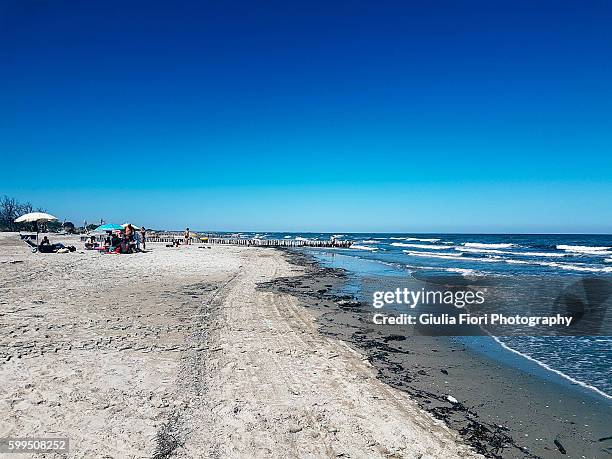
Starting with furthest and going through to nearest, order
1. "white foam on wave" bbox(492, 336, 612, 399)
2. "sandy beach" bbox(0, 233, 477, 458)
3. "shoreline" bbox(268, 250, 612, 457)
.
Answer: "white foam on wave" bbox(492, 336, 612, 399)
"shoreline" bbox(268, 250, 612, 457)
"sandy beach" bbox(0, 233, 477, 458)

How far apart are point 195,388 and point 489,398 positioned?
4144 millimetres

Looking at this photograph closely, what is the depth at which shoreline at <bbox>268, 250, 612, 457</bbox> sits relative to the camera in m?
4.29

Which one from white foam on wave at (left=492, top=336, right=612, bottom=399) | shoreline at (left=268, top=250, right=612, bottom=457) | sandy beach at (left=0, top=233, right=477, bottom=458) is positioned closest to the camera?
sandy beach at (left=0, top=233, right=477, bottom=458)

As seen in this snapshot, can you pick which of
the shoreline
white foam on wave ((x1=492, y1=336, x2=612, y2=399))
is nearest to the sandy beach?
the shoreline

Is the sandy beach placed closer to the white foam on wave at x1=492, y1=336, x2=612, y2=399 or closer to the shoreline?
the shoreline

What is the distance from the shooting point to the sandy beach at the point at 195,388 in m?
3.95

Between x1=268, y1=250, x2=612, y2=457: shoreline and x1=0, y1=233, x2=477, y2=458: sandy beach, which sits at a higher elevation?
x1=0, y1=233, x2=477, y2=458: sandy beach

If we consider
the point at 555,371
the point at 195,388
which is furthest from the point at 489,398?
the point at 195,388

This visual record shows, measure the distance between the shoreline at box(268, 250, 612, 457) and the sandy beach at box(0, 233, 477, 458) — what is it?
0.38 metres

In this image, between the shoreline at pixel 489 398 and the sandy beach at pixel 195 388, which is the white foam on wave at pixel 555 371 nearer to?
the shoreline at pixel 489 398

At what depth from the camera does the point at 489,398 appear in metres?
5.43

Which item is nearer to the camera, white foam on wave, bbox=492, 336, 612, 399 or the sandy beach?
the sandy beach

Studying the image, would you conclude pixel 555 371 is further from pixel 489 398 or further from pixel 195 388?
pixel 195 388

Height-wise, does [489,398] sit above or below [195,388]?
below
